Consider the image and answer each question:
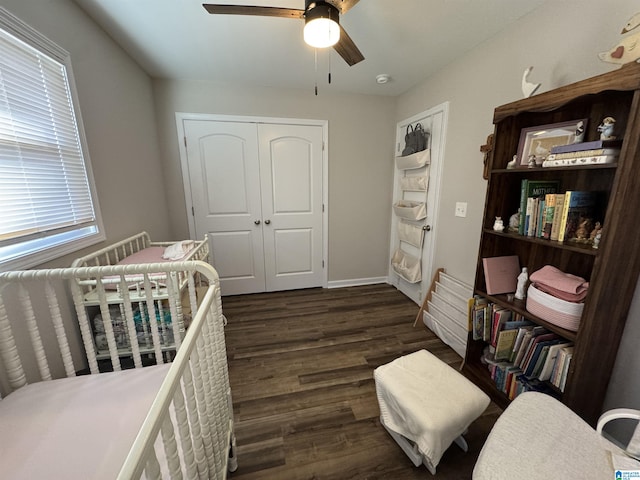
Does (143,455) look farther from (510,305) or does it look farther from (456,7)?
(456,7)

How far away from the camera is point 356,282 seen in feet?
10.8

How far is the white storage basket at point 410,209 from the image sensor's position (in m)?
2.50

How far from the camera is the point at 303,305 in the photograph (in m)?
2.76

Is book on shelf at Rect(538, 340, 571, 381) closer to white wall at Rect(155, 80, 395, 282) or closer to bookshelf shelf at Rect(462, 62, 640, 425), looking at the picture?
bookshelf shelf at Rect(462, 62, 640, 425)

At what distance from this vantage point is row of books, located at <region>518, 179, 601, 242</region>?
1.16m

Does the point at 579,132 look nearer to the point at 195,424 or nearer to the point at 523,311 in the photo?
the point at 523,311

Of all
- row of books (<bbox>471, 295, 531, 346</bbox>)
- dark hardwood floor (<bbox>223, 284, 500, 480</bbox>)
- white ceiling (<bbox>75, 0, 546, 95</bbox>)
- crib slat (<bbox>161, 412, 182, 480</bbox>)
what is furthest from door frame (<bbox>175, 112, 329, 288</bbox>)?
crib slat (<bbox>161, 412, 182, 480</bbox>)

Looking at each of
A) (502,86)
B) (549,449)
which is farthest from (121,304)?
(502,86)

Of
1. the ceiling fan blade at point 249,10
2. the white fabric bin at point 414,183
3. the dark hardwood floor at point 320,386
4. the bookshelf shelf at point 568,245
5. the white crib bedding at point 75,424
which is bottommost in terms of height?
the dark hardwood floor at point 320,386

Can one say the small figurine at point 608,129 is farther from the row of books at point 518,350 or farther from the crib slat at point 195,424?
the crib slat at point 195,424

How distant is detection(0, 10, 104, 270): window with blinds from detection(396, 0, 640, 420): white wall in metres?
2.61

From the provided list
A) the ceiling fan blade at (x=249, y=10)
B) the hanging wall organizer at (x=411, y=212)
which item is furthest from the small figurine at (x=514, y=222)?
the ceiling fan blade at (x=249, y=10)

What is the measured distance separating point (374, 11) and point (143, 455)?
2119 mm

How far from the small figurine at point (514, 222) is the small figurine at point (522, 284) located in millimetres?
234
